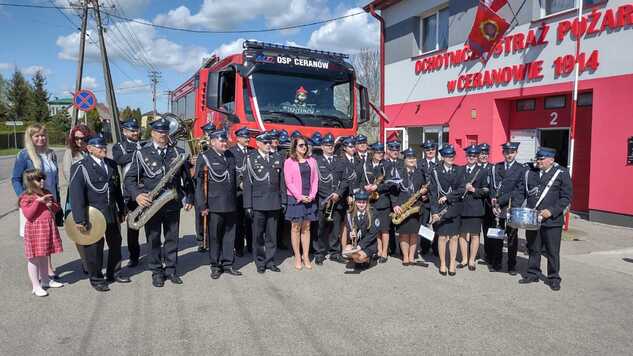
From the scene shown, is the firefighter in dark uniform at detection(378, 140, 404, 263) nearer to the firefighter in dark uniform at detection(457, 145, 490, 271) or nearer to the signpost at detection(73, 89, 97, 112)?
the firefighter in dark uniform at detection(457, 145, 490, 271)

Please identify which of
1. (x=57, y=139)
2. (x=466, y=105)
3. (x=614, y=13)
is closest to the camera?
(x=614, y=13)

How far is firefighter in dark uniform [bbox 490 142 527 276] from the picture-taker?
6332 mm

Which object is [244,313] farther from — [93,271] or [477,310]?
[477,310]

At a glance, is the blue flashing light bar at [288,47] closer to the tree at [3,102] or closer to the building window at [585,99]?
the building window at [585,99]

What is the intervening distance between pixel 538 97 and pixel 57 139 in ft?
200

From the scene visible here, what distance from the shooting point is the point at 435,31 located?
14.0m

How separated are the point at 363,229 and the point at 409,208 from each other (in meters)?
0.73

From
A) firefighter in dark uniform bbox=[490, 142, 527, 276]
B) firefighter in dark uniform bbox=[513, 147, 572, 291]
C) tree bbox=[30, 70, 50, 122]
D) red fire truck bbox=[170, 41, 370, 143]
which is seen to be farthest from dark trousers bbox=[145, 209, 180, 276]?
tree bbox=[30, 70, 50, 122]

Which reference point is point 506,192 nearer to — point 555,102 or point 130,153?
point 130,153

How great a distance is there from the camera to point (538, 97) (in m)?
11.0

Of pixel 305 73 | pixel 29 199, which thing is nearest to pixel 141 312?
pixel 29 199

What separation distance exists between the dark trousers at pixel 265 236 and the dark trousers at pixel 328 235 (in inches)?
30.2

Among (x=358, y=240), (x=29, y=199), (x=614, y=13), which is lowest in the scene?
(x=358, y=240)

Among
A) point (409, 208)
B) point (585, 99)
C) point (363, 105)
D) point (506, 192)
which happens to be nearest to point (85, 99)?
point (363, 105)
